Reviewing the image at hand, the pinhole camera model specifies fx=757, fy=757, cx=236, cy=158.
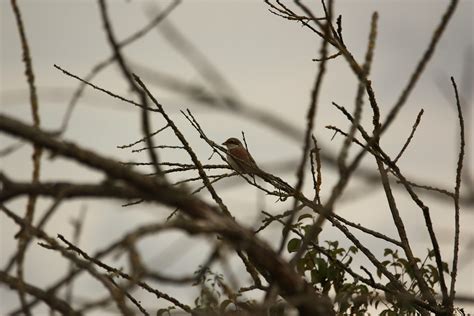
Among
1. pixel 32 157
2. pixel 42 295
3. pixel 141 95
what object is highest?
pixel 32 157

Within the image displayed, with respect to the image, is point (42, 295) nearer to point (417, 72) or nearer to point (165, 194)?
point (165, 194)

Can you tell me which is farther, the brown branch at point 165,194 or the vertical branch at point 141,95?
the brown branch at point 165,194

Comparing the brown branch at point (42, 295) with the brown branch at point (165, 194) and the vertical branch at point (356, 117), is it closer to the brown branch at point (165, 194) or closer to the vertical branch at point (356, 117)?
the brown branch at point (165, 194)

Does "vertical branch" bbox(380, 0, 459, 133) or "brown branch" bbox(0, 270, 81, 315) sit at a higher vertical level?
"vertical branch" bbox(380, 0, 459, 133)

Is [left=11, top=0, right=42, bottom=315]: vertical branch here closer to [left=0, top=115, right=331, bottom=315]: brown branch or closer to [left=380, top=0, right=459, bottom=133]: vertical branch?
[left=0, top=115, right=331, bottom=315]: brown branch

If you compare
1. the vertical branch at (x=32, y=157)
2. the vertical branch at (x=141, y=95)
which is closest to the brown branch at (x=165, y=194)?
the vertical branch at (x=32, y=157)

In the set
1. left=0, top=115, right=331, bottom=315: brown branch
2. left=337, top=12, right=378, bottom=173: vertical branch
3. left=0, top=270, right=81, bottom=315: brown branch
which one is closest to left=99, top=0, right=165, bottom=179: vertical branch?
left=0, top=115, right=331, bottom=315: brown branch

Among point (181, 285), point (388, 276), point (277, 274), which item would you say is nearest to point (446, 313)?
point (388, 276)

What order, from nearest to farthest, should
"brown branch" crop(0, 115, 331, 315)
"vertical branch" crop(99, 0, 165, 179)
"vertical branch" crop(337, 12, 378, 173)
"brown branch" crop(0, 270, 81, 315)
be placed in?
"vertical branch" crop(99, 0, 165, 179) < "vertical branch" crop(337, 12, 378, 173) < "brown branch" crop(0, 115, 331, 315) < "brown branch" crop(0, 270, 81, 315)

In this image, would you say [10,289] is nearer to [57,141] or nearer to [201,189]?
[57,141]

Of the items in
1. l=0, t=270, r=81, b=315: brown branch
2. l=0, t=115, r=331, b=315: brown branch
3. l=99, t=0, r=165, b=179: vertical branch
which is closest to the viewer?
l=99, t=0, r=165, b=179: vertical branch

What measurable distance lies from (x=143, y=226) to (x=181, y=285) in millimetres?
202

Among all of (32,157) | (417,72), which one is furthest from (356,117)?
(32,157)

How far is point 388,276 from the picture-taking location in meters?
4.21
